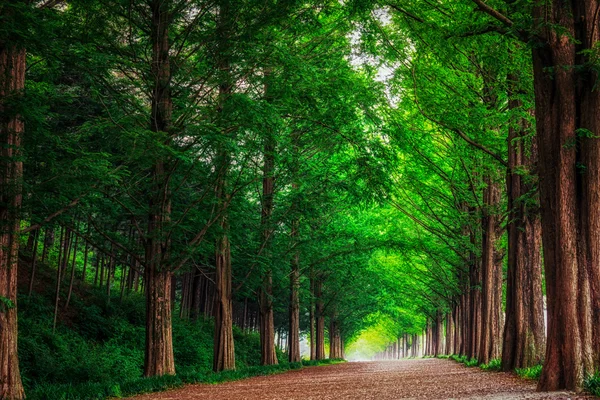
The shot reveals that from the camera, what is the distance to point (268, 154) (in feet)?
39.8

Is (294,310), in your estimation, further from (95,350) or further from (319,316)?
(95,350)

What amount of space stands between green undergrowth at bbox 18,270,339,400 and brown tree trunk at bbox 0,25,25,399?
523 millimetres

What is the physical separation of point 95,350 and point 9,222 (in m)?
9.36

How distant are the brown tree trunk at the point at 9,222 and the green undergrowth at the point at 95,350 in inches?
20.6

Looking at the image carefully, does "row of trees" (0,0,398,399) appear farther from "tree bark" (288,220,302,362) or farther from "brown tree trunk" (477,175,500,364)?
"brown tree trunk" (477,175,500,364)

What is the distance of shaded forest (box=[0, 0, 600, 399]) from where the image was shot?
7578 mm

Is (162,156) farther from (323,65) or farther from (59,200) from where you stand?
(323,65)

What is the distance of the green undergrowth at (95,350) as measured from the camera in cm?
1027

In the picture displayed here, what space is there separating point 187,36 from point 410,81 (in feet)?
20.9

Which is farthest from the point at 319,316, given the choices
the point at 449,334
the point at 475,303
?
the point at 475,303

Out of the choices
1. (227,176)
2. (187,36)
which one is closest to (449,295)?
(227,176)

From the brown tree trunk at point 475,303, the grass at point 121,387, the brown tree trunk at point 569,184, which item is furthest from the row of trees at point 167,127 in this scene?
the brown tree trunk at point 475,303

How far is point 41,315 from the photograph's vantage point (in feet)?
54.4

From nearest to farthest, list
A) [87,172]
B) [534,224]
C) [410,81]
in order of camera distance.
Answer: [87,172], [534,224], [410,81]
